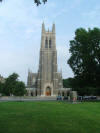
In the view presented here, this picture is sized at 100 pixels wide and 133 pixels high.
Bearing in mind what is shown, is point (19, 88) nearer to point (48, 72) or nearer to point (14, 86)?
point (14, 86)

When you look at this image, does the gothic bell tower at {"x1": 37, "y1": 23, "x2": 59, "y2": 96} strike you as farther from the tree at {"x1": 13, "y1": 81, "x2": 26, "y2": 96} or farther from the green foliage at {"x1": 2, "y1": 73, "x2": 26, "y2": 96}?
the green foliage at {"x1": 2, "y1": 73, "x2": 26, "y2": 96}


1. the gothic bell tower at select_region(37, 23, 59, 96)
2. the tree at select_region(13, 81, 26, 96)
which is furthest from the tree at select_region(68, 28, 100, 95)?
the gothic bell tower at select_region(37, 23, 59, 96)

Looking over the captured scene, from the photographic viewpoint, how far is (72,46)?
36.8 m

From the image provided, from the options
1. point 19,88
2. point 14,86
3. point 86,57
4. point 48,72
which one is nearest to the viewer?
point 86,57

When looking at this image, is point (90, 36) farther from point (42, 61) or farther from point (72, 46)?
point (42, 61)

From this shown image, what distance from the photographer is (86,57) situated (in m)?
33.6

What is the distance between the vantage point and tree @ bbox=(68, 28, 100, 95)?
3356 centimetres

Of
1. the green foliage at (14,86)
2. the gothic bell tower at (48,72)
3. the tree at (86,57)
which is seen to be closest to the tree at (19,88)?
the green foliage at (14,86)

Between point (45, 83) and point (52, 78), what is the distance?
3.38m

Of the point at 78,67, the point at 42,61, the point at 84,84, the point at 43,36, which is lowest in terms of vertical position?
the point at 84,84

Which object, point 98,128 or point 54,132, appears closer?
point 54,132

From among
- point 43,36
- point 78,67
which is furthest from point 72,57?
point 43,36

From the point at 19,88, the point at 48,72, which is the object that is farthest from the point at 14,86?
the point at 48,72

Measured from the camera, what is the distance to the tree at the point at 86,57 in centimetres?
3356
